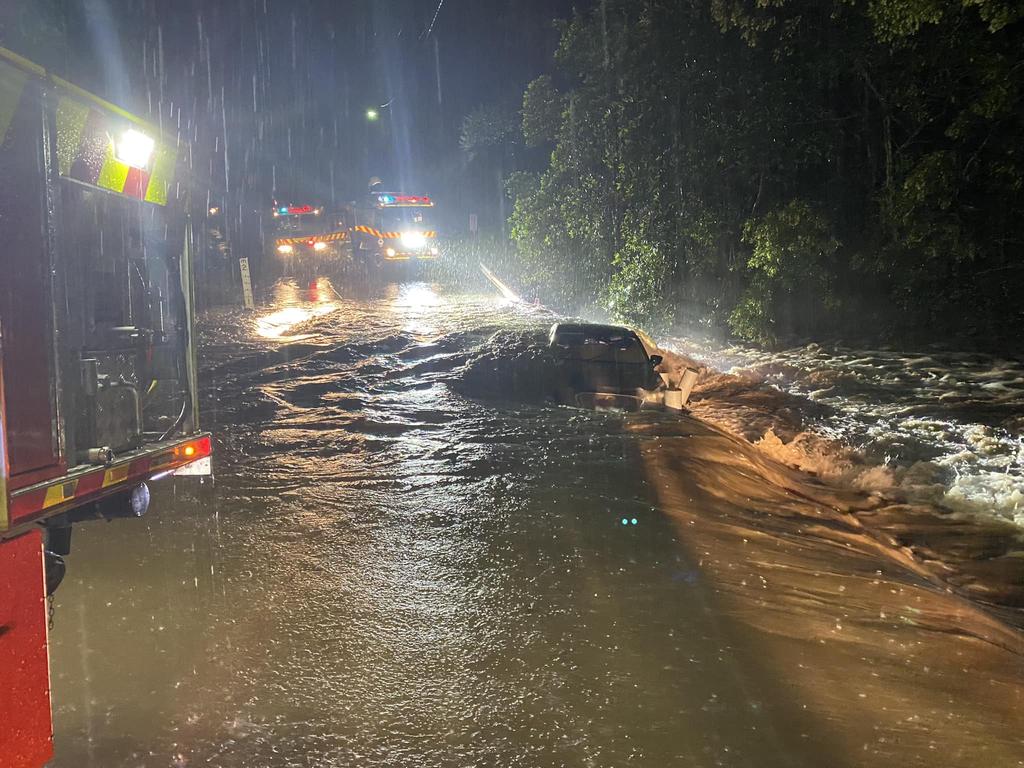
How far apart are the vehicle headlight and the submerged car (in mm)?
18827

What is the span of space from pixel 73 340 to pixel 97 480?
682 millimetres

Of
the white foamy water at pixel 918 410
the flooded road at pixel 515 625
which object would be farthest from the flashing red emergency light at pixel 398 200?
the flooded road at pixel 515 625

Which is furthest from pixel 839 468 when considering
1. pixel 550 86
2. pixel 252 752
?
pixel 550 86

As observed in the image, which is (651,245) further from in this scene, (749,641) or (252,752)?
(252,752)

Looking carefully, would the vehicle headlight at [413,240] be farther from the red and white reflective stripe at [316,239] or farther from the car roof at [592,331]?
the car roof at [592,331]

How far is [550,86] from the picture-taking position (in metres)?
26.7

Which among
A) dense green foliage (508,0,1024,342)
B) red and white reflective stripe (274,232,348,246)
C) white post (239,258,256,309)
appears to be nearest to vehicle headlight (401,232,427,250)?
red and white reflective stripe (274,232,348,246)

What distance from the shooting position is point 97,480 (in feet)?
11.3

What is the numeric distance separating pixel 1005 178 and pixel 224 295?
1940 cm

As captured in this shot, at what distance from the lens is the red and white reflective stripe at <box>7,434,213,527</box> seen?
2.97 meters

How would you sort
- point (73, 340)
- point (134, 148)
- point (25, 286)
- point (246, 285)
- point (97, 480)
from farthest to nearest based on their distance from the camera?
point (246, 285) < point (134, 148) < point (73, 340) < point (97, 480) < point (25, 286)

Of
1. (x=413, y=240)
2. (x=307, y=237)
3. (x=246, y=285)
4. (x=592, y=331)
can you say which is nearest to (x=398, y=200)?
(x=413, y=240)

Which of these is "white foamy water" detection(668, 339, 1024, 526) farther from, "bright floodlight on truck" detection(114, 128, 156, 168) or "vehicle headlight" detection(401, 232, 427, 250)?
"vehicle headlight" detection(401, 232, 427, 250)

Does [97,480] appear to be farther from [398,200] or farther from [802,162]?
[398,200]
